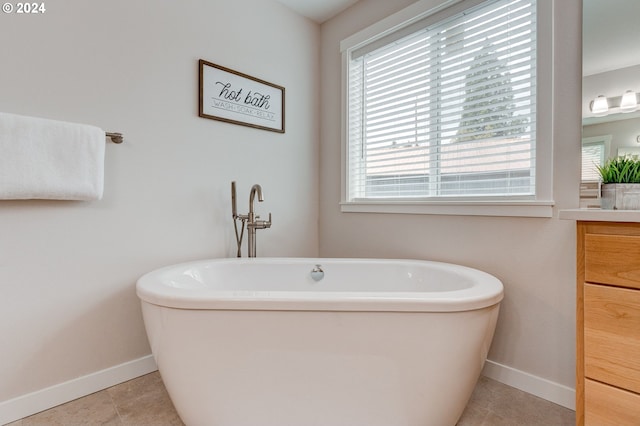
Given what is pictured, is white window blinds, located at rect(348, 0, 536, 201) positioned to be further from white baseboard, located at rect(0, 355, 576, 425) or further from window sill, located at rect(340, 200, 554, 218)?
white baseboard, located at rect(0, 355, 576, 425)

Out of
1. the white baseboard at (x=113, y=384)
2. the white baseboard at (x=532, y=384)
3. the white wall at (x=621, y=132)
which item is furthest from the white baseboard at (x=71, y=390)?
the white wall at (x=621, y=132)

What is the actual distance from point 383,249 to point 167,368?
1.48 meters

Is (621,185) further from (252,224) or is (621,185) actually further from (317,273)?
(252,224)

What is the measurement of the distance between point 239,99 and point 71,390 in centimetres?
184

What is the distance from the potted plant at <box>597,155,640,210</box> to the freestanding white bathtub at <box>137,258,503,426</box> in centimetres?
51

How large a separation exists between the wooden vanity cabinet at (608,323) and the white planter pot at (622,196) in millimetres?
238

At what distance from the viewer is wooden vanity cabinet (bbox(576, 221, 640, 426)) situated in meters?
0.94

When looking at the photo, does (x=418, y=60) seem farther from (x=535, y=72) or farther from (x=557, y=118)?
(x=557, y=118)

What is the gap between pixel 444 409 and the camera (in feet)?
4.04

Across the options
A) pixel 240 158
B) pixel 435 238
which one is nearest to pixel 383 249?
pixel 435 238

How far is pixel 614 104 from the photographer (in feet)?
4.40

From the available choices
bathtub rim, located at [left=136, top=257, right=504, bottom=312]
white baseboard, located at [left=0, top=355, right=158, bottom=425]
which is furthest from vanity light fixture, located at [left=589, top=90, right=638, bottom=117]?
white baseboard, located at [left=0, top=355, right=158, bottom=425]

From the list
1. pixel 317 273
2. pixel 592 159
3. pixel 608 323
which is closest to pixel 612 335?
pixel 608 323

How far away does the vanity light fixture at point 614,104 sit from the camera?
129 centimetres
